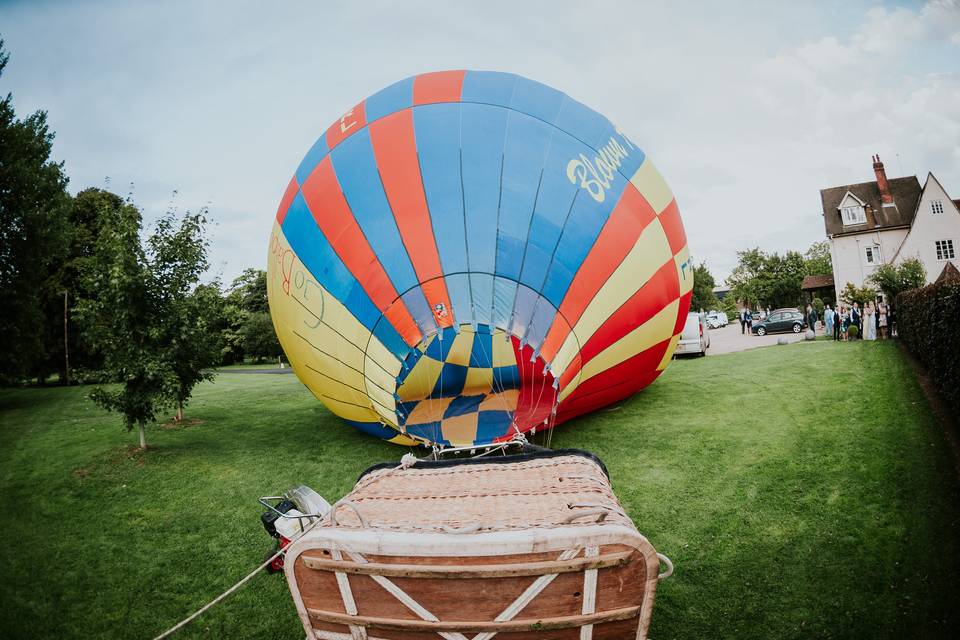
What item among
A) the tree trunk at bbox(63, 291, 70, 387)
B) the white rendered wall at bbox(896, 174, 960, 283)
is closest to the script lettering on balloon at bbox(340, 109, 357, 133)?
the tree trunk at bbox(63, 291, 70, 387)

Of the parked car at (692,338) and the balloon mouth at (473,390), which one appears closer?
the balloon mouth at (473,390)

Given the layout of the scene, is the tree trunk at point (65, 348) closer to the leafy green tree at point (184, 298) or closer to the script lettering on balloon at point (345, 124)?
the leafy green tree at point (184, 298)

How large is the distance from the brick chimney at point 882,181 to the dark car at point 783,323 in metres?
14.9

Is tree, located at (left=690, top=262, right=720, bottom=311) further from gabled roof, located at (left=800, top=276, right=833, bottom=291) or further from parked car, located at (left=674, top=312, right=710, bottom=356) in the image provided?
parked car, located at (left=674, top=312, right=710, bottom=356)

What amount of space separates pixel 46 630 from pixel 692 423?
634 centimetres

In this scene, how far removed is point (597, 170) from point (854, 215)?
35.2 m

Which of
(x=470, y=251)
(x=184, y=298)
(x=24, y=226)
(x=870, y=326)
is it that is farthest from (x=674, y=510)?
(x=24, y=226)

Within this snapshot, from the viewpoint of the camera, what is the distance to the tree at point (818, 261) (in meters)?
56.2

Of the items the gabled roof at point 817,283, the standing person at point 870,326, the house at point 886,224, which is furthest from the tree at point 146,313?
the gabled roof at point 817,283

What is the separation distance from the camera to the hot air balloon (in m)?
4.66

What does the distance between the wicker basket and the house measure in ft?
111

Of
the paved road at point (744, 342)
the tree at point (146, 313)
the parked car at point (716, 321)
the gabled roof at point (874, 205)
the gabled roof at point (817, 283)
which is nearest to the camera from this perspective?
the tree at point (146, 313)

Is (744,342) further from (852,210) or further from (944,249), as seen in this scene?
(852,210)

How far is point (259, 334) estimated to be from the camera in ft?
111
